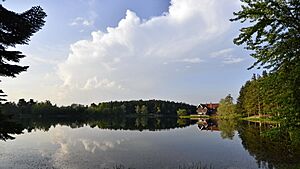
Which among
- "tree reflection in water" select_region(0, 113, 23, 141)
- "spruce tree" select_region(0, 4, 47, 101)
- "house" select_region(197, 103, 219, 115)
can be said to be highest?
"house" select_region(197, 103, 219, 115)

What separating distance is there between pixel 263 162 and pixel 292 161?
2.20 meters

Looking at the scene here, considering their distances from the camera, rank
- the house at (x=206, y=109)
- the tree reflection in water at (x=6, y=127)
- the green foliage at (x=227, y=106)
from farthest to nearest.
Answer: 1. the house at (x=206, y=109)
2. the green foliage at (x=227, y=106)
3. the tree reflection in water at (x=6, y=127)

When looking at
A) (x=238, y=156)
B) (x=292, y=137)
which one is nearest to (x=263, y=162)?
(x=238, y=156)

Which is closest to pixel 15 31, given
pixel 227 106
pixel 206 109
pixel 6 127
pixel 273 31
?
pixel 6 127

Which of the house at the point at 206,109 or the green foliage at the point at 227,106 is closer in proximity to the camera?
the green foliage at the point at 227,106

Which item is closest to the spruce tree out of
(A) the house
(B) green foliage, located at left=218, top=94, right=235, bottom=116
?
(B) green foliage, located at left=218, top=94, right=235, bottom=116

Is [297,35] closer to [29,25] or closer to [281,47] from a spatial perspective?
[281,47]

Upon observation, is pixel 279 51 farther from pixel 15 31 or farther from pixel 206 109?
pixel 206 109

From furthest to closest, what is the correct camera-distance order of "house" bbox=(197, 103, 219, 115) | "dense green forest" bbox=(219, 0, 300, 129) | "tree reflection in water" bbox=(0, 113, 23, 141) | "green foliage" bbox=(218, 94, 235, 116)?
"house" bbox=(197, 103, 219, 115) < "green foliage" bbox=(218, 94, 235, 116) < "dense green forest" bbox=(219, 0, 300, 129) < "tree reflection in water" bbox=(0, 113, 23, 141)

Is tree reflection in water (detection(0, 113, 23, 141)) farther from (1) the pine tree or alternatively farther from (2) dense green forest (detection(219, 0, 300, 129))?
(2) dense green forest (detection(219, 0, 300, 129))

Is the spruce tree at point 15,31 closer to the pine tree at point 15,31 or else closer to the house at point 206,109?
the pine tree at point 15,31

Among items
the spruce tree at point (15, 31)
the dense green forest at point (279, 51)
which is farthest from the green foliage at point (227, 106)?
the spruce tree at point (15, 31)

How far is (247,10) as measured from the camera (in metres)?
10.4

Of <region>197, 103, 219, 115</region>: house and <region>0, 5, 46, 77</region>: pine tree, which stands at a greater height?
<region>197, 103, 219, 115</region>: house
